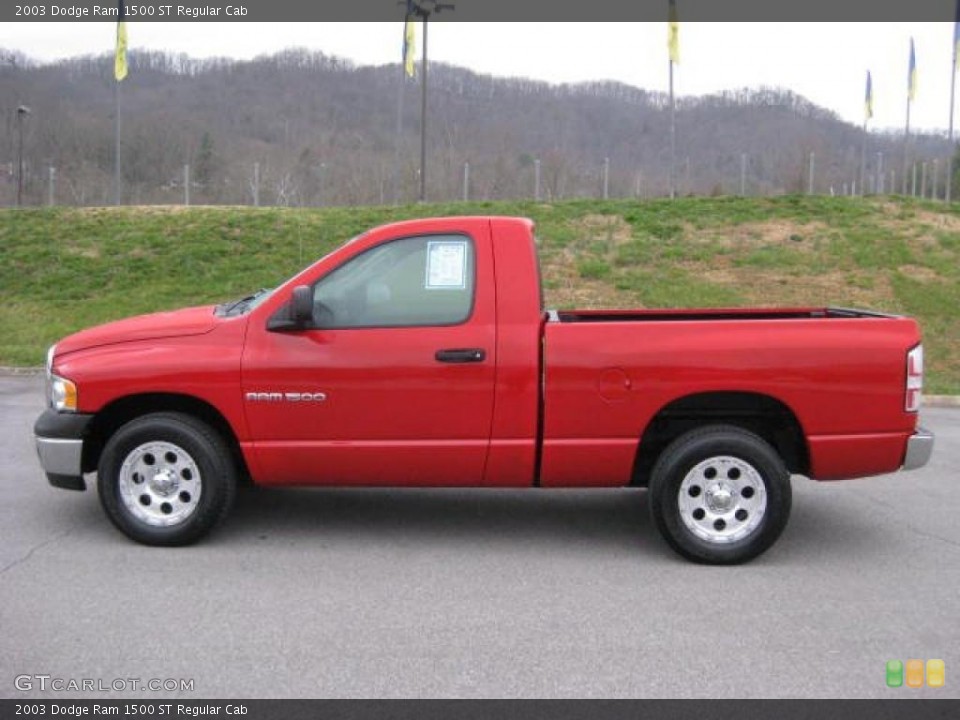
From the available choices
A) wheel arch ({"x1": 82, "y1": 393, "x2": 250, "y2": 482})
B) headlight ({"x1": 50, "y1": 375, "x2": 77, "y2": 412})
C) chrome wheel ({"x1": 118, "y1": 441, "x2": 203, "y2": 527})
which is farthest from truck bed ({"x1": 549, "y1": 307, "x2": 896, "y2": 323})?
headlight ({"x1": 50, "y1": 375, "x2": 77, "y2": 412})

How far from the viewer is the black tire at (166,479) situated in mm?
5527

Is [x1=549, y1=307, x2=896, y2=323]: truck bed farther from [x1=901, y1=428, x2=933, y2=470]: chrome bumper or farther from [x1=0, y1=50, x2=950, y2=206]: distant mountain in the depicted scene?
[x1=0, y1=50, x2=950, y2=206]: distant mountain

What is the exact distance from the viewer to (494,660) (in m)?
4.13

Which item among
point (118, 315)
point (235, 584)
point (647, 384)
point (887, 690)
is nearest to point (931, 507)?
point (647, 384)

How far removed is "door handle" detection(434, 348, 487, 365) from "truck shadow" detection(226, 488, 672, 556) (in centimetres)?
114

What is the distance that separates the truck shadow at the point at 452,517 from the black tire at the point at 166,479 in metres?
0.35

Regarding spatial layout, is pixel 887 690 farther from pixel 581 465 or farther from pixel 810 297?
pixel 810 297

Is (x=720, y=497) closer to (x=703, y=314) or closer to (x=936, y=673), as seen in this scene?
(x=703, y=314)

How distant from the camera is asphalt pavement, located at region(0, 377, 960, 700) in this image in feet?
13.0

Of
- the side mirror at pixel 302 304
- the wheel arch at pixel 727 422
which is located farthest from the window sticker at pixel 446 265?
the wheel arch at pixel 727 422

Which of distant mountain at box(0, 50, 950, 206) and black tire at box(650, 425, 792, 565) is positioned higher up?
distant mountain at box(0, 50, 950, 206)

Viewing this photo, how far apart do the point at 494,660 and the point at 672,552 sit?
1.90m

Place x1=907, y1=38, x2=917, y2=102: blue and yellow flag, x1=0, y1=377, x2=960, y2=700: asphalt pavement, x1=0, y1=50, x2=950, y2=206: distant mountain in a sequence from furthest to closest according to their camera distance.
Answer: x1=0, y1=50, x2=950, y2=206: distant mountain, x1=907, y1=38, x2=917, y2=102: blue and yellow flag, x1=0, y1=377, x2=960, y2=700: asphalt pavement

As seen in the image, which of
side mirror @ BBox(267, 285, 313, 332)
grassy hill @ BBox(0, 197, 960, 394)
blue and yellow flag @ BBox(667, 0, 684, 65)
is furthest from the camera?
blue and yellow flag @ BBox(667, 0, 684, 65)
